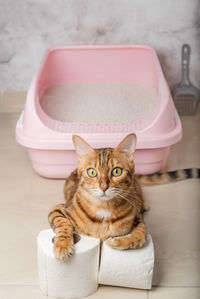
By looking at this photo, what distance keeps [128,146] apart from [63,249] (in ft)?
1.30

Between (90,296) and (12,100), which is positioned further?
(12,100)

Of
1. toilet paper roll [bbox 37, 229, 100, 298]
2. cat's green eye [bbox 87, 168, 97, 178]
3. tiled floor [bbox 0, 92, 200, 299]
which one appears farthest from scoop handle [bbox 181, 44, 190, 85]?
toilet paper roll [bbox 37, 229, 100, 298]

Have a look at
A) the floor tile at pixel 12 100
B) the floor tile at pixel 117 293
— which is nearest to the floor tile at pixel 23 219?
the floor tile at pixel 117 293

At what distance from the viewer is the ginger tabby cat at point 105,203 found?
4.88 ft

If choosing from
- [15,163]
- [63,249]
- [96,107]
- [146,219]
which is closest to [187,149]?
[96,107]

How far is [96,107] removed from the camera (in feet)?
8.02

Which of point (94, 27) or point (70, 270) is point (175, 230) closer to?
point (70, 270)

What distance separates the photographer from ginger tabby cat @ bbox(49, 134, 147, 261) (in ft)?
4.88

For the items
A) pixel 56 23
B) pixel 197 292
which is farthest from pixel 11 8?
pixel 197 292

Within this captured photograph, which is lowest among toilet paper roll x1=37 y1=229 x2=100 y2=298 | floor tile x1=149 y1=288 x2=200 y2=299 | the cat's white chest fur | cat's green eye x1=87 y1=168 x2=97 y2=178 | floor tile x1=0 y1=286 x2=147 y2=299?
floor tile x1=0 y1=286 x2=147 y2=299

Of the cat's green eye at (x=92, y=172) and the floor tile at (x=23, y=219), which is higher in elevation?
the cat's green eye at (x=92, y=172)

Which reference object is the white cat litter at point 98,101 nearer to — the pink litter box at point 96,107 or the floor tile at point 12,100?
the pink litter box at point 96,107

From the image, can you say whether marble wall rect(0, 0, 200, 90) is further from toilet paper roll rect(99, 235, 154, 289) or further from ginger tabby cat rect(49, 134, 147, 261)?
toilet paper roll rect(99, 235, 154, 289)

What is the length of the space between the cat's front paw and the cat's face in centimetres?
17
